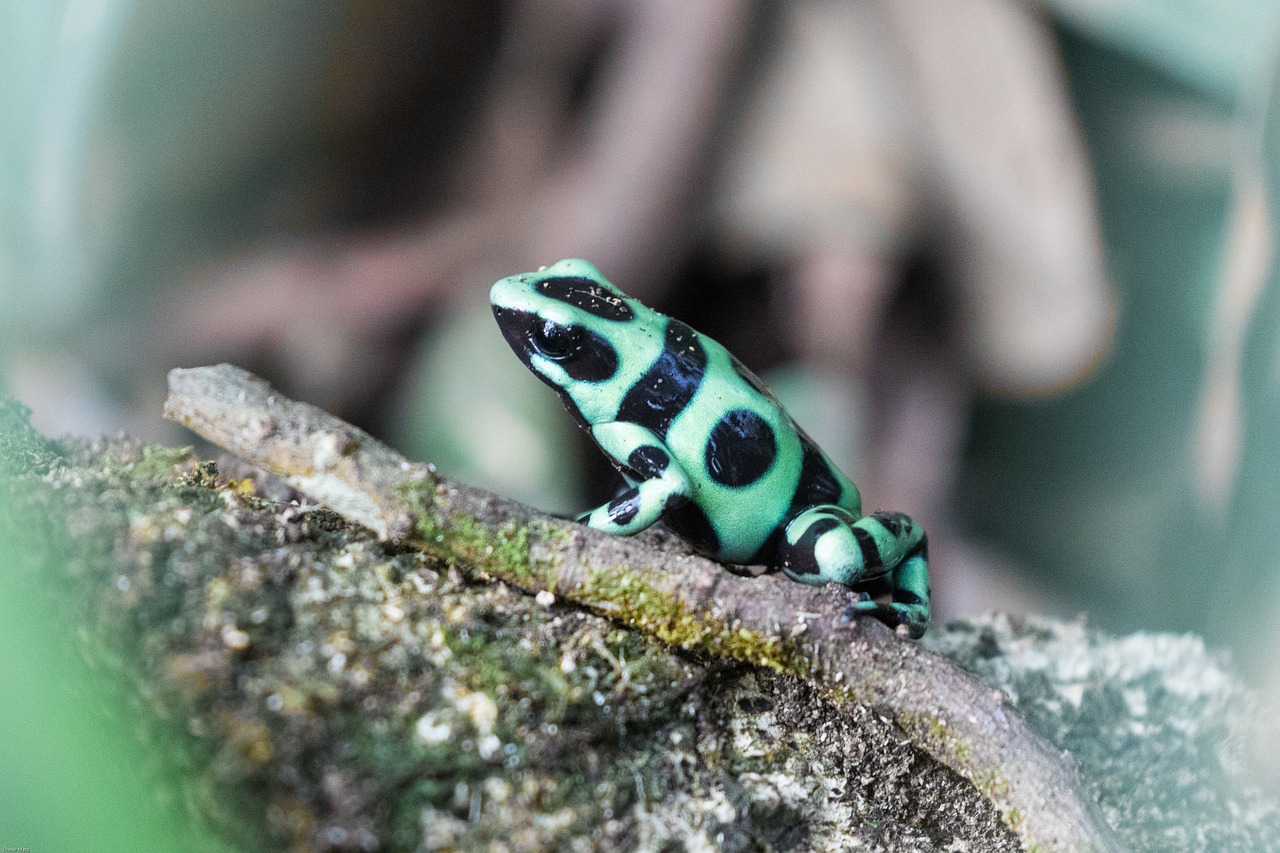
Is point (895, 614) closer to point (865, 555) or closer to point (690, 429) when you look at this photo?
point (865, 555)

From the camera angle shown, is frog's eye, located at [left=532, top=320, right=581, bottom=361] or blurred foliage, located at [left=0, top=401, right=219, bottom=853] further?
frog's eye, located at [left=532, top=320, right=581, bottom=361]

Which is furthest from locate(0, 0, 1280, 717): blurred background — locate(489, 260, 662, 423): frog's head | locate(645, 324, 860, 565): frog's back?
locate(645, 324, 860, 565): frog's back


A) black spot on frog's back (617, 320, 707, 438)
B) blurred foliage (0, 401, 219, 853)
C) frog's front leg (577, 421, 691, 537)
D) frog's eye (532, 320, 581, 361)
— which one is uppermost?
frog's eye (532, 320, 581, 361)

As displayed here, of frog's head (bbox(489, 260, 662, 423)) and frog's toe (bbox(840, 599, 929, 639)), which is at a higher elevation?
frog's head (bbox(489, 260, 662, 423))

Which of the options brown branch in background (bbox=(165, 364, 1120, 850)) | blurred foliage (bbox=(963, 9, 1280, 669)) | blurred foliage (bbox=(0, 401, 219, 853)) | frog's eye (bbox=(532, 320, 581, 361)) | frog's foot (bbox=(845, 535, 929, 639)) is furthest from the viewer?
blurred foliage (bbox=(963, 9, 1280, 669))

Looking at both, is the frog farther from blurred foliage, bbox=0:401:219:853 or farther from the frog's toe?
blurred foliage, bbox=0:401:219:853

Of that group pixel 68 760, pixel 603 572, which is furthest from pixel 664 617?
pixel 68 760

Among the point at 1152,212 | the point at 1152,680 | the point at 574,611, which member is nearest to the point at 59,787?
the point at 574,611
